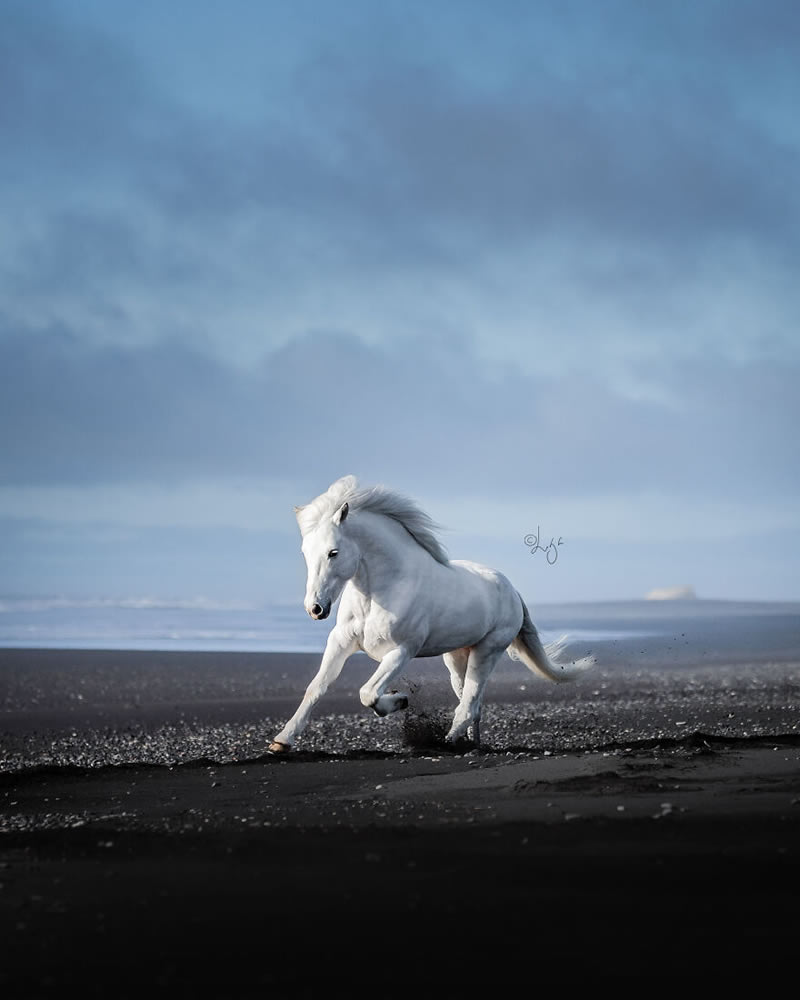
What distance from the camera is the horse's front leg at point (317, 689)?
9.56 metres

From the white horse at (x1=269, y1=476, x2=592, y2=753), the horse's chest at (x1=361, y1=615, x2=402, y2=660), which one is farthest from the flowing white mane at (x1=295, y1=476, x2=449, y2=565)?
the horse's chest at (x1=361, y1=615, x2=402, y2=660)

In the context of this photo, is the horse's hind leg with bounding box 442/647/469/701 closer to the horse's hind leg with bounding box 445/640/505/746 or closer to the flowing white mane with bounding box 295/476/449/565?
the horse's hind leg with bounding box 445/640/505/746

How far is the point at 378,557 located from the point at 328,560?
26.7 inches

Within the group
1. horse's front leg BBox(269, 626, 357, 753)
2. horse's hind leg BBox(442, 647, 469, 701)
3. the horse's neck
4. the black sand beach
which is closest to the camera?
the black sand beach

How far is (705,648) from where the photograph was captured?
26.2 meters

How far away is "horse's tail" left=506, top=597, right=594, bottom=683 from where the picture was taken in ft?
40.1

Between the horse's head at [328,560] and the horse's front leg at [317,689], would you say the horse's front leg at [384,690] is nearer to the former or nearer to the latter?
the horse's front leg at [317,689]

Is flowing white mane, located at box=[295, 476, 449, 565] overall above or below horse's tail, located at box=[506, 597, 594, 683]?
above

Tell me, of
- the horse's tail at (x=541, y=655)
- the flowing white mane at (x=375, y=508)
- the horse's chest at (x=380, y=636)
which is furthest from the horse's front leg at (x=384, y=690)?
the horse's tail at (x=541, y=655)

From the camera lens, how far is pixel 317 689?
958 centimetres

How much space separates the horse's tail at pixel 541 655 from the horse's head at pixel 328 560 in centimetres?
294

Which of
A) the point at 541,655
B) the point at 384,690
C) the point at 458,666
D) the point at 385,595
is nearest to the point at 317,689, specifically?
the point at 384,690

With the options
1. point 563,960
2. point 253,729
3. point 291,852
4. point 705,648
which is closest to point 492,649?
point 253,729

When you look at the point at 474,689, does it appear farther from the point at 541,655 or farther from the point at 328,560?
the point at 328,560
